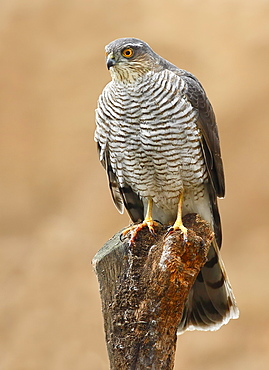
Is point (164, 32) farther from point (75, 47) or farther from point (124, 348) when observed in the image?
point (124, 348)

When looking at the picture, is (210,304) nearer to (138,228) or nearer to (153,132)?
(138,228)

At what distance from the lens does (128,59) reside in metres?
3.38

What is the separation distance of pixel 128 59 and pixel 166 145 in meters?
0.50

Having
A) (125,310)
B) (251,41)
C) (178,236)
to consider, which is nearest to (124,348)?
(125,310)

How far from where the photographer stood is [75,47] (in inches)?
229

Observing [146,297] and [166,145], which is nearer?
[146,297]

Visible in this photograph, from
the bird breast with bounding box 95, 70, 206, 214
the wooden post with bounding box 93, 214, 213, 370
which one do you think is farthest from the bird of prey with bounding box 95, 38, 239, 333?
the wooden post with bounding box 93, 214, 213, 370

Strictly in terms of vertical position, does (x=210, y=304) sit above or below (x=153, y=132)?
below

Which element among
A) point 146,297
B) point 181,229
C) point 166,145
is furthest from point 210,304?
point 166,145

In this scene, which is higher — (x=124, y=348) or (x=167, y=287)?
(x=167, y=287)

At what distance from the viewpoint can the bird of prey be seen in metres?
3.39

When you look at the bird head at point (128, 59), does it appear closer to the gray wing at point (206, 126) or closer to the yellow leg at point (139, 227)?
the gray wing at point (206, 126)

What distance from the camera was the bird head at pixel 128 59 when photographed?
11.0 ft

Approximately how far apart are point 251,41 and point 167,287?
3.39 meters
